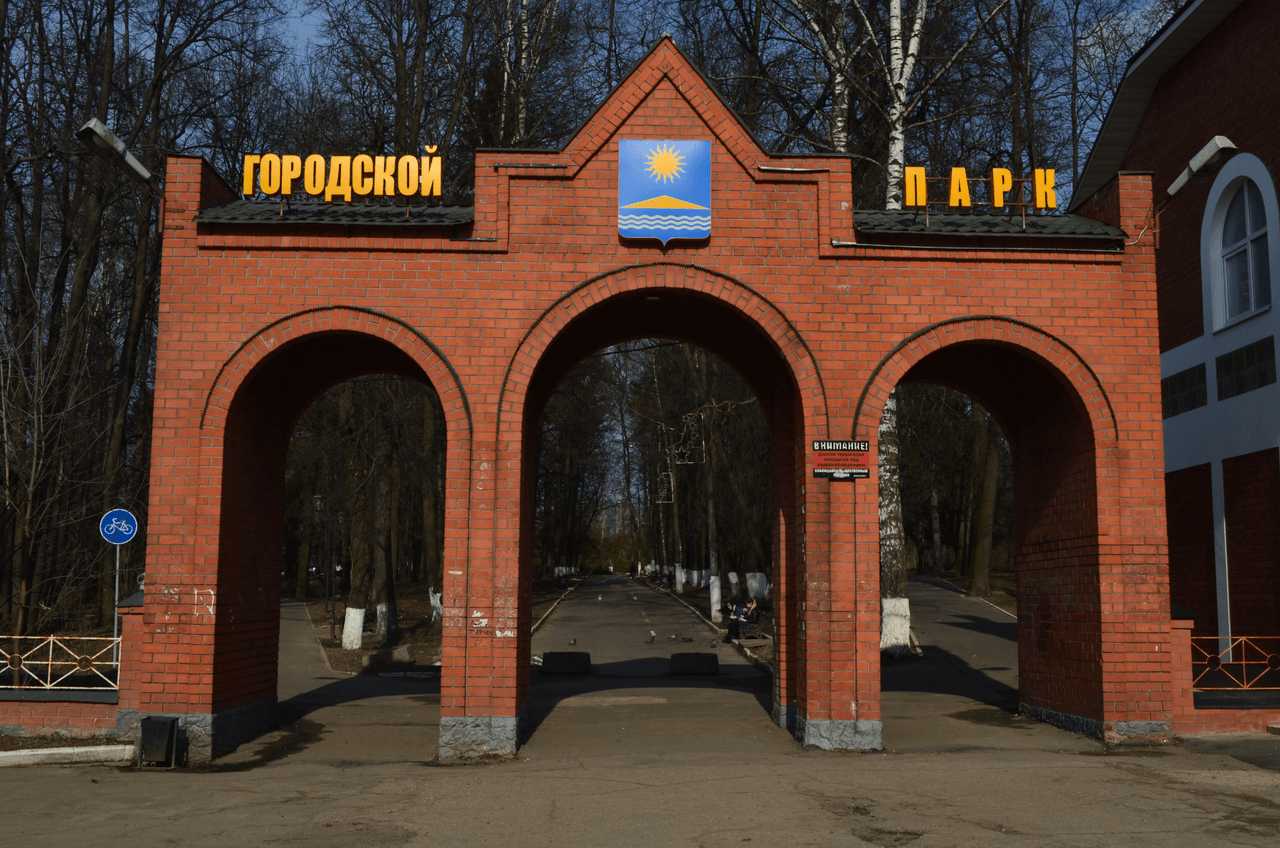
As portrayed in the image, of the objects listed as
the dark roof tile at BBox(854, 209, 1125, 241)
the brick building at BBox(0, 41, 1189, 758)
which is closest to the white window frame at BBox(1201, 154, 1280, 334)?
the brick building at BBox(0, 41, 1189, 758)

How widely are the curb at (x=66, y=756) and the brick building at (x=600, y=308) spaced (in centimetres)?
44

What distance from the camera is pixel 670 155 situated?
1154cm

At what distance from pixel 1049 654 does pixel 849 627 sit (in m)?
3.08

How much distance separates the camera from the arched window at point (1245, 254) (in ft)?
48.2

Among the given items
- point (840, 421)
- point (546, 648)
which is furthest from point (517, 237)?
point (546, 648)

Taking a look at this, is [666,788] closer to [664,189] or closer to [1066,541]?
[1066,541]

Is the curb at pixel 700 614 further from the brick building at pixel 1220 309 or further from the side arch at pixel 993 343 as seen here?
the side arch at pixel 993 343

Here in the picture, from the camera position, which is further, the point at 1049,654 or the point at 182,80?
the point at 182,80

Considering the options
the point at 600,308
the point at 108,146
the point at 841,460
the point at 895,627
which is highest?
the point at 108,146

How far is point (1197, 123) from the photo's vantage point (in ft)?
53.7

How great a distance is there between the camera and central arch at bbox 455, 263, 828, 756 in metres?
11.2

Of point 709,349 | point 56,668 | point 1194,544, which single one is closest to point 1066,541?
point 709,349

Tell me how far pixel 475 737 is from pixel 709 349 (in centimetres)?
592

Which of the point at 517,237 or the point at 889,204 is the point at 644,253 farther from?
the point at 889,204
